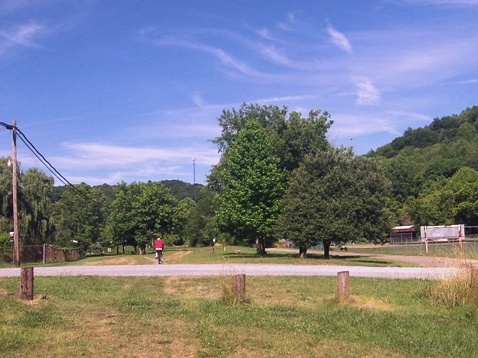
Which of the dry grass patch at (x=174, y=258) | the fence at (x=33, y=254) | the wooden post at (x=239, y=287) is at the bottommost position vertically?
the dry grass patch at (x=174, y=258)

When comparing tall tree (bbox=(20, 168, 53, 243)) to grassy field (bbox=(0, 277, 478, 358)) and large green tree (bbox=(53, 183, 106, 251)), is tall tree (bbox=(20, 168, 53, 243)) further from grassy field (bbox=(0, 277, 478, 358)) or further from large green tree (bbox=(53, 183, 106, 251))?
grassy field (bbox=(0, 277, 478, 358))

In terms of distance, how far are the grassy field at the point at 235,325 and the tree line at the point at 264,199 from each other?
20650 mm

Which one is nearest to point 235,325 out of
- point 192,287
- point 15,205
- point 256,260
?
point 192,287

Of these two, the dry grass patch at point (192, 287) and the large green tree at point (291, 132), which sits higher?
the large green tree at point (291, 132)

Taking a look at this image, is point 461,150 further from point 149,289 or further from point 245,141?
point 149,289

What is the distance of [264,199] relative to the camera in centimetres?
4131

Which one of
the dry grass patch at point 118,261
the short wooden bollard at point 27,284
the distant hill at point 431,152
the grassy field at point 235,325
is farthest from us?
the distant hill at point 431,152

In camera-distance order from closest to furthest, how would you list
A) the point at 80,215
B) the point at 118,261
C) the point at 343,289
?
the point at 343,289 → the point at 118,261 → the point at 80,215

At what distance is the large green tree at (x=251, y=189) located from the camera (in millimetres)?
40719

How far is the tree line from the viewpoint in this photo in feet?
121

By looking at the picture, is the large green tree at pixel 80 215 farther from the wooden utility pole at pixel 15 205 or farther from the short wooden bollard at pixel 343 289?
the short wooden bollard at pixel 343 289

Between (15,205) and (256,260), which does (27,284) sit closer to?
(256,260)

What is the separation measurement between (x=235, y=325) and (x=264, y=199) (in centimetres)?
3082

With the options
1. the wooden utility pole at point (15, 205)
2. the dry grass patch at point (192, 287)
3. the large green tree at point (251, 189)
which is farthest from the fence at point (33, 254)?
the dry grass patch at point (192, 287)
